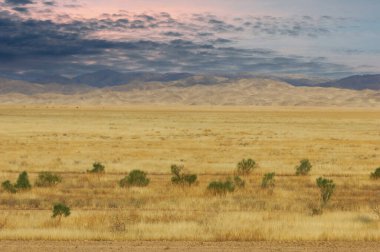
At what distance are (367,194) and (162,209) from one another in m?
9.69

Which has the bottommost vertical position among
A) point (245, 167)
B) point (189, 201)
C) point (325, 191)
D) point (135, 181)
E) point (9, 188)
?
point (189, 201)

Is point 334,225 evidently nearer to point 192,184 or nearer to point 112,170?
point 192,184

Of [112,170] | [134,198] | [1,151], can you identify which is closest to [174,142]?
[1,151]

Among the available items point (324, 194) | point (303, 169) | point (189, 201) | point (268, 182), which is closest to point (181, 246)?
point (189, 201)

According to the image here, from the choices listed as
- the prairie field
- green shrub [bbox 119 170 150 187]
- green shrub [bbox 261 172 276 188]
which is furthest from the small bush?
green shrub [bbox 119 170 150 187]

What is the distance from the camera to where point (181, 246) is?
13828 millimetres

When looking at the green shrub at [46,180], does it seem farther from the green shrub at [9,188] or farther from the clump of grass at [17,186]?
the green shrub at [9,188]

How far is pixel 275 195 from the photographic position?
24578mm

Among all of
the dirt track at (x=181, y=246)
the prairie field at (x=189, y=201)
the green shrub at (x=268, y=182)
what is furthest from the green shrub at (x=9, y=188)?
the dirt track at (x=181, y=246)

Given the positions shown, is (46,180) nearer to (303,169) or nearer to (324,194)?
(324,194)

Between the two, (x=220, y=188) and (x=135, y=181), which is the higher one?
(x=135, y=181)

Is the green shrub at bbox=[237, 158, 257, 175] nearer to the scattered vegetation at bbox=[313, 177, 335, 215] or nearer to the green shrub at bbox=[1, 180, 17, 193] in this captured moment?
the scattered vegetation at bbox=[313, 177, 335, 215]

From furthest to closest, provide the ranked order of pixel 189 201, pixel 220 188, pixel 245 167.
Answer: pixel 245 167, pixel 220 188, pixel 189 201

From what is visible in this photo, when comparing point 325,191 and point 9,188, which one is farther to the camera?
point 9,188
